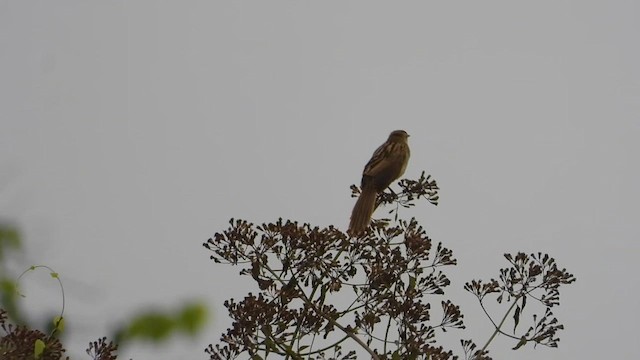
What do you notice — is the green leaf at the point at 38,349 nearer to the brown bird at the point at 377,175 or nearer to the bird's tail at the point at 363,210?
the brown bird at the point at 377,175

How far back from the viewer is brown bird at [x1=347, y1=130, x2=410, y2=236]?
7.02 metres

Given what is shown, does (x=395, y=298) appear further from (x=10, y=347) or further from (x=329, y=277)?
(x=10, y=347)

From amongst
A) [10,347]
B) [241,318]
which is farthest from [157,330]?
[241,318]

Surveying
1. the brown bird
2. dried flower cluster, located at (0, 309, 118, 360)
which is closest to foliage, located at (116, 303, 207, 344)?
dried flower cluster, located at (0, 309, 118, 360)

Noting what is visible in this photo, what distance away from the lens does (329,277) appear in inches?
220

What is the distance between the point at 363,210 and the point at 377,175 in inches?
32.7

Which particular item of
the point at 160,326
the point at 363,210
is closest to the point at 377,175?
the point at 363,210

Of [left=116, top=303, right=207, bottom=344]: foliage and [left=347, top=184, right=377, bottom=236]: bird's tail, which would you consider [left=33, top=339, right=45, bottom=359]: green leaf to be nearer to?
[left=116, top=303, right=207, bottom=344]: foliage

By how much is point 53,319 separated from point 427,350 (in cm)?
228

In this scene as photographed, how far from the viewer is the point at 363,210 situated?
286 inches

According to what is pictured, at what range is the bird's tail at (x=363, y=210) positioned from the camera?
6707mm

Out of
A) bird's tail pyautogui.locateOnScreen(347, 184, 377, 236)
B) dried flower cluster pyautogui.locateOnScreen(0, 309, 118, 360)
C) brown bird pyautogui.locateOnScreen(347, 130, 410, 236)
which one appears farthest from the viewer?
brown bird pyautogui.locateOnScreen(347, 130, 410, 236)

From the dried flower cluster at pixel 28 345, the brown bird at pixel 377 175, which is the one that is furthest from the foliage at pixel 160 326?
the brown bird at pixel 377 175

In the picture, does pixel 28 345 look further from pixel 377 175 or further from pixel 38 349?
pixel 377 175
